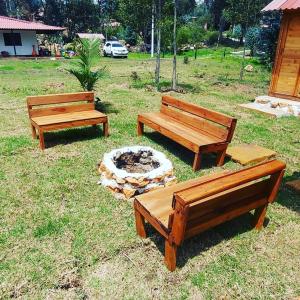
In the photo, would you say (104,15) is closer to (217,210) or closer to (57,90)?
(57,90)

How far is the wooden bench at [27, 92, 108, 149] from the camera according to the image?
5.77 m

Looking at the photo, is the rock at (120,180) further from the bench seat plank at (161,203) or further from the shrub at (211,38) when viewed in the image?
the shrub at (211,38)

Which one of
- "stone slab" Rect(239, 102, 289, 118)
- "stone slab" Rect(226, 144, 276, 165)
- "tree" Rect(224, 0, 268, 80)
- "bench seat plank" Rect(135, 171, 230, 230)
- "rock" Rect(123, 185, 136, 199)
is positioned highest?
"tree" Rect(224, 0, 268, 80)

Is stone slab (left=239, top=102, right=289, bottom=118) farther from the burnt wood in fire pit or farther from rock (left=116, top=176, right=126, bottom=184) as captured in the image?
rock (left=116, top=176, right=126, bottom=184)

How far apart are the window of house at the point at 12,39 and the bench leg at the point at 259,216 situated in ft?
109

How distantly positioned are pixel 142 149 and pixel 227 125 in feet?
4.91

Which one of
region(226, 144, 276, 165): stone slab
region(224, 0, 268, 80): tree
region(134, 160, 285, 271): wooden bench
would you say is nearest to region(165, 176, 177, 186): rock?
region(134, 160, 285, 271): wooden bench

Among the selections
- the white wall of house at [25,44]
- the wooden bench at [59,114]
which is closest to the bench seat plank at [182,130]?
the wooden bench at [59,114]

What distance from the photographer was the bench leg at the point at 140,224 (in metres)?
3.33

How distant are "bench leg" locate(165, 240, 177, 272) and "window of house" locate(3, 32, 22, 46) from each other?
3334cm

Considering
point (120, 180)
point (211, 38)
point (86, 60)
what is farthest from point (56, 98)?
point (211, 38)

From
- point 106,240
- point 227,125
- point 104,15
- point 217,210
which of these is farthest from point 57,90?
point 104,15

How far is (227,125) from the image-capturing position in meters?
4.93

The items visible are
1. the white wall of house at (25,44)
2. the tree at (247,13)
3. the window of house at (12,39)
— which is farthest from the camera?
the white wall of house at (25,44)
